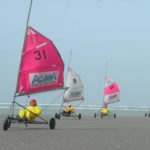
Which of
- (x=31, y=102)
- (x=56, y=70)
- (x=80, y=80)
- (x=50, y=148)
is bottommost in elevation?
(x=50, y=148)

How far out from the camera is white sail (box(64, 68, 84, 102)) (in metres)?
43.0

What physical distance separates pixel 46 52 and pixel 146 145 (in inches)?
326

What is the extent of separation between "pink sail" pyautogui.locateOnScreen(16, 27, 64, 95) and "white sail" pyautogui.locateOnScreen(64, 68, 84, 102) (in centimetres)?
2260

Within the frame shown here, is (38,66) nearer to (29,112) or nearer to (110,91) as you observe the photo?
(29,112)

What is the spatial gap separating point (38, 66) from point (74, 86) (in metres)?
24.4

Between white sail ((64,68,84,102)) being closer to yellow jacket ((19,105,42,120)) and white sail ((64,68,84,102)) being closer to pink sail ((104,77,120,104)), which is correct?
pink sail ((104,77,120,104))

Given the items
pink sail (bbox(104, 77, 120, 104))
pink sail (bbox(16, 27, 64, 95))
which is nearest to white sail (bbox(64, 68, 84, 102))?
pink sail (bbox(104, 77, 120, 104))

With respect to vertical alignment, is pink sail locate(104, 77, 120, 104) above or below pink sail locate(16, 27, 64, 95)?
above

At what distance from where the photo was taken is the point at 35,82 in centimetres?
1947

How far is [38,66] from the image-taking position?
19562mm

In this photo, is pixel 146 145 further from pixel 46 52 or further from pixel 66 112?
pixel 66 112

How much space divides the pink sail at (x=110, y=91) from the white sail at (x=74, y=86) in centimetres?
990

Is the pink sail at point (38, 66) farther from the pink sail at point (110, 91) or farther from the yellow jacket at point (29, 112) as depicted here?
the pink sail at point (110, 91)

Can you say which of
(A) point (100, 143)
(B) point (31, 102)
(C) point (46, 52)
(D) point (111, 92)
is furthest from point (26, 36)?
(D) point (111, 92)
